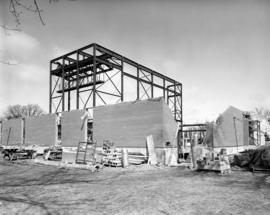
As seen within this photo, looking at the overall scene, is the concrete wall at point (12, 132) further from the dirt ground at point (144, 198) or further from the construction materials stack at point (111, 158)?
the dirt ground at point (144, 198)

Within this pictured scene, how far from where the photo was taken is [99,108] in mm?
20141

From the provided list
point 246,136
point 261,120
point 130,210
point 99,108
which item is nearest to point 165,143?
point 99,108

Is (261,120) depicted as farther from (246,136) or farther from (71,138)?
(71,138)

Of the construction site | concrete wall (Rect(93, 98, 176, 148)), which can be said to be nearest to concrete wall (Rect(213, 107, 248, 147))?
the construction site

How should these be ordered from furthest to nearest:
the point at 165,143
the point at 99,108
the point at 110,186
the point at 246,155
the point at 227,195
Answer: the point at 99,108
the point at 165,143
the point at 246,155
the point at 110,186
the point at 227,195

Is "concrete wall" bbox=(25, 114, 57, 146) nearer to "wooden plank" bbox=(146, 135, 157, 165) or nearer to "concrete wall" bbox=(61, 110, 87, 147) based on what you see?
"concrete wall" bbox=(61, 110, 87, 147)

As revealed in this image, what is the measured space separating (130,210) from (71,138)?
55.7 ft

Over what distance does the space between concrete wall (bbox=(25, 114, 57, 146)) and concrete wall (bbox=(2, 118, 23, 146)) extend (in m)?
1.36

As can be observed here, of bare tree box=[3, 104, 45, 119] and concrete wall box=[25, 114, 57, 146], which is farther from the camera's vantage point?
bare tree box=[3, 104, 45, 119]

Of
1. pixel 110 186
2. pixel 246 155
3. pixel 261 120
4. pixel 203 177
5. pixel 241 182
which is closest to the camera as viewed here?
pixel 110 186

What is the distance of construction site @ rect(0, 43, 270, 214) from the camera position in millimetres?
6797

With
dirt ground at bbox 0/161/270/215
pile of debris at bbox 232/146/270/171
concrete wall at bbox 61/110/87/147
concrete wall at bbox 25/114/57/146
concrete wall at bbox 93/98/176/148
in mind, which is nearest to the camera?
dirt ground at bbox 0/161/270/215

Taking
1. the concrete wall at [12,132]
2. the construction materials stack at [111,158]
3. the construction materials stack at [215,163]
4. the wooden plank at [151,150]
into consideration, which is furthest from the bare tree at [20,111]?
the construction materials stack at [215,163]

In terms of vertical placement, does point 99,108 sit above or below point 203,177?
above
